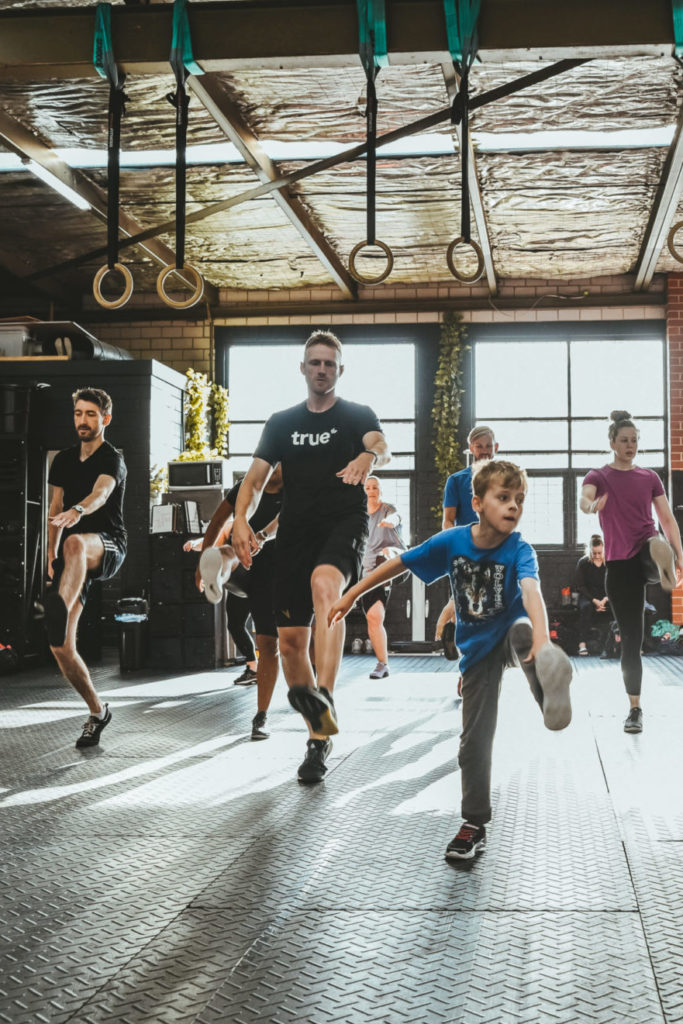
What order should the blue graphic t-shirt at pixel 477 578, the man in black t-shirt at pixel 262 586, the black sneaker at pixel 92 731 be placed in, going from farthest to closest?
the black sneaker at pixel 92 731 < the man in black t-shirt at pixel 262 586 < the blue graphic t-shirt at pixel 477 578

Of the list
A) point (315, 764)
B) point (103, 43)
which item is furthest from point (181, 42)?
point (315, 764)

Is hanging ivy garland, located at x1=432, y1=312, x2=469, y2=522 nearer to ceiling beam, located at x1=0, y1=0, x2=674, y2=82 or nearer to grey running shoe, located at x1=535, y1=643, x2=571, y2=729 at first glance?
ceiling beam, located at x1=0, y1=0, x2=674, y2=82

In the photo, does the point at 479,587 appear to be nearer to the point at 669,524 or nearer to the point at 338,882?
the point at 338,882

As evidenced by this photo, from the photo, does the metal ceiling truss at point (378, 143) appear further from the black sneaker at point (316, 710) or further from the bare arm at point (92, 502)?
the black sneaker at point (316, 710)

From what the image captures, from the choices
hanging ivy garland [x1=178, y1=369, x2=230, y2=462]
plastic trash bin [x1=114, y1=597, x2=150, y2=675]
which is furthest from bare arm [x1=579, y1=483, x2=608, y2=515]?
hanging ivy garland [x1=178, y1=369, x2=230, y2=462]

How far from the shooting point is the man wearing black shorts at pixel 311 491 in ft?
12.5

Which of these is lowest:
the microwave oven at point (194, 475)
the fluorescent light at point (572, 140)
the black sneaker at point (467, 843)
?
the black sneaker at point (467, 843)

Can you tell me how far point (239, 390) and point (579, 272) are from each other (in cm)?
424

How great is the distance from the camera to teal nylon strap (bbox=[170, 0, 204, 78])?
3.64m

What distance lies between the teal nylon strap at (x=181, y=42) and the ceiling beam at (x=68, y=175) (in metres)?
3.56

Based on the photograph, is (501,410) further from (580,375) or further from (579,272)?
(579,272)

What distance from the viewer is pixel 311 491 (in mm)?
3914

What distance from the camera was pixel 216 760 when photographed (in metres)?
4.63

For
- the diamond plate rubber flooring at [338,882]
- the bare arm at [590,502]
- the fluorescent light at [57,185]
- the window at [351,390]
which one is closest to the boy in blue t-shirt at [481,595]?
the diamond plate rubber flooring at [338,882]
